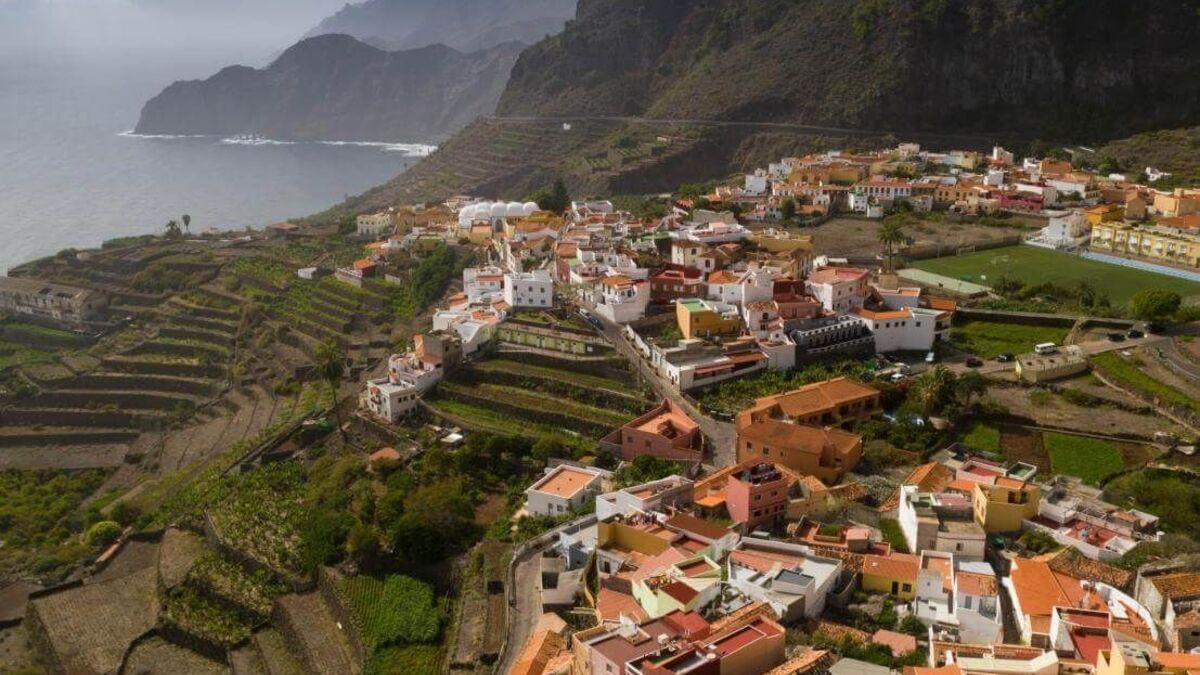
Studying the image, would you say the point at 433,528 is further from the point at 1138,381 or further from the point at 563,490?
the point at 1138,381

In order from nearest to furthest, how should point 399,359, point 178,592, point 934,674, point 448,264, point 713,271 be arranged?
point 934,674 < point 178,592 < point 399,359 < point 713,271 < point 448,264

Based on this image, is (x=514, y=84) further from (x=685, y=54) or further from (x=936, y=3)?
(x=936, y=3)

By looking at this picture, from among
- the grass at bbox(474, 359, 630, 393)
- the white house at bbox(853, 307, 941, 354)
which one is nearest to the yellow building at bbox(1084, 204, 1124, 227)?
the white house at bbox(853, 307, 941, 354)

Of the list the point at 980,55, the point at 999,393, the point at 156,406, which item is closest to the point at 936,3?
the point at 980,55

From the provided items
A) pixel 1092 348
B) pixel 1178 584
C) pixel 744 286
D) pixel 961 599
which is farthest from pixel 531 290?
pixel 1178 584

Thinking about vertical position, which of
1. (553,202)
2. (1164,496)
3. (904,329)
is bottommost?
(1164,496)

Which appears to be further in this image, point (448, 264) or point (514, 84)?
point (514, 84)
